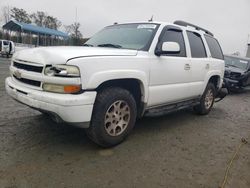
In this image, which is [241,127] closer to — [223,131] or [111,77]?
[223,131]

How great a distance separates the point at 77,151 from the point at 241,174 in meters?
2.11

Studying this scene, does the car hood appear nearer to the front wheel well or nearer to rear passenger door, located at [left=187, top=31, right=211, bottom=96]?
the front wheel well

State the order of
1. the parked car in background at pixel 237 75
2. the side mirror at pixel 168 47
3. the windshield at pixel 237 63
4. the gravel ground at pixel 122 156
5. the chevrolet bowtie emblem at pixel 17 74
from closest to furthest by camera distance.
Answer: the gravel ground at pixel 122 156, the chevrolet bowtie emblem at pixel 17 74, the side mirror at pixel 168 47, the parked car in background at pixel 237 75, the windshield at pixel 237 63

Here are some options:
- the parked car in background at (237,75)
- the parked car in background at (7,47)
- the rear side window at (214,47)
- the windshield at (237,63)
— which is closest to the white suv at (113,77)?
the rear side window at (214,47)

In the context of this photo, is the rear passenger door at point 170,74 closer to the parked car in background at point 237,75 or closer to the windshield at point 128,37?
the windshield at point 128,37

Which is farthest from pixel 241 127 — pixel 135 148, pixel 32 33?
pixel 32 33

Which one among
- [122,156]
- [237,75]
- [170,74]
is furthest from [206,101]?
[237,75]

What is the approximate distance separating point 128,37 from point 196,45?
1.78 meters

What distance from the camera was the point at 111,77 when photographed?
3.36 metres

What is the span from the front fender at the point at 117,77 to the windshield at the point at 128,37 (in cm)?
50

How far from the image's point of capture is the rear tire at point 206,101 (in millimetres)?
6043

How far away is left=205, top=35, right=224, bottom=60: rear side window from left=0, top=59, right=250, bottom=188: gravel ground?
79.5 inches

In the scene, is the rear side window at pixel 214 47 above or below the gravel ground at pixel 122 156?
above

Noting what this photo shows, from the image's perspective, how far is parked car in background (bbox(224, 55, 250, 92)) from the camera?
429 inches
